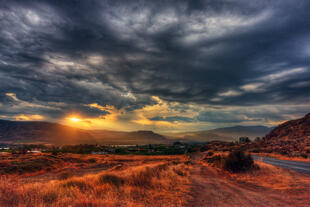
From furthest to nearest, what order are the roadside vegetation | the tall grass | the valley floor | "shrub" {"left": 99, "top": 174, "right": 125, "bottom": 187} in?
the roadside vegetation, "shrub" {"left": 99, "top": 174, "right": 125, "bottom": 187}, the valley floor, the tall grass

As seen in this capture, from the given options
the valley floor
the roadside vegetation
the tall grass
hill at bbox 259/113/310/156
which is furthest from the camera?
hill at bbox 259/113/310/156

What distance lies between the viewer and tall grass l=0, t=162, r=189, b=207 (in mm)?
6855

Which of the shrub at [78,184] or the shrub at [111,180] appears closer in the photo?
the shrub at [78,184]

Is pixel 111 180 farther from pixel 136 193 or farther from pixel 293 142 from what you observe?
pixel 293 142

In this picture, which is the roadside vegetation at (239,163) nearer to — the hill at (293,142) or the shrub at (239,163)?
the shrub at (239,163)

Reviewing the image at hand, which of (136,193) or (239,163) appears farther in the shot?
(239,163)

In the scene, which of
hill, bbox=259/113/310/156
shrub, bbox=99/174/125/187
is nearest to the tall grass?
shrub, bbox=99/174/125/187

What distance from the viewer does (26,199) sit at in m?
7.10

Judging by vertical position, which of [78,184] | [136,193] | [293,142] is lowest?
[136,193]

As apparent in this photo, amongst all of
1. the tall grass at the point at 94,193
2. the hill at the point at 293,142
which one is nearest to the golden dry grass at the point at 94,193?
the tall grass at the point at 94,193

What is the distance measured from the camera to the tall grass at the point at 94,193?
270 inches

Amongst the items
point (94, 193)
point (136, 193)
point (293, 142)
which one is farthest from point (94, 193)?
point (293, 142)

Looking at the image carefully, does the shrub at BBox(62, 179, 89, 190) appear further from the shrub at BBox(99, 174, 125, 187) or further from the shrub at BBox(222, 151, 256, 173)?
the shrub at BBox(222, 151, 256, 173)

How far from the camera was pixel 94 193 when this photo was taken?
8.35 meters
